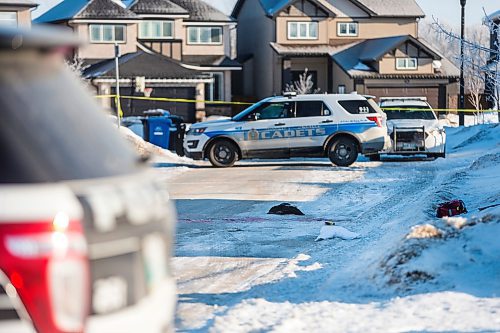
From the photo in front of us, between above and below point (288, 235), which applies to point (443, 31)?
above

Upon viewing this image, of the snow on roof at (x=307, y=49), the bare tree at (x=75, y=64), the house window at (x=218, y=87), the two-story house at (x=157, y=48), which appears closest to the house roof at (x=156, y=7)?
the two-story house at (x=157, y=48)

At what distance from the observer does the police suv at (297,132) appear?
23.9 m

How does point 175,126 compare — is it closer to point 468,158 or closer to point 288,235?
point 468,158

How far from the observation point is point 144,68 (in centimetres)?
5212

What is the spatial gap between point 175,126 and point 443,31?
12427 millimetres

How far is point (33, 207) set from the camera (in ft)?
10.2

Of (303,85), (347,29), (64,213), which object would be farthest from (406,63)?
(64,213)

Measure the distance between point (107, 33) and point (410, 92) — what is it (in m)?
18.6

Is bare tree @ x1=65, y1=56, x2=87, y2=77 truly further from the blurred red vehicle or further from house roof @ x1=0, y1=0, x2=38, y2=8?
house roof @ x1=0, y1=0, x2=38, y2=8

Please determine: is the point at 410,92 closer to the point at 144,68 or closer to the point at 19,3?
the point at 144,68

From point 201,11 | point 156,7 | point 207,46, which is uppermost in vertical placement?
point 156,7

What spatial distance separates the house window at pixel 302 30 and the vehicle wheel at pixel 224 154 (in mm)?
37400

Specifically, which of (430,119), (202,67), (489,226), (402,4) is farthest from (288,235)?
(402,4)

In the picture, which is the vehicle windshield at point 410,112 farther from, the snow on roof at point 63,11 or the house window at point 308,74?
the house window at point 308,74
